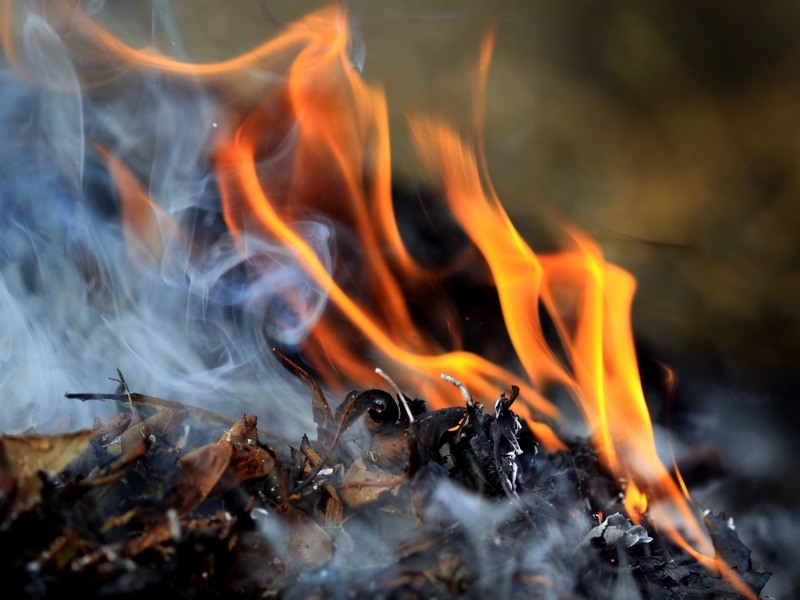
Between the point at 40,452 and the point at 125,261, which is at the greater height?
the point at 40,452

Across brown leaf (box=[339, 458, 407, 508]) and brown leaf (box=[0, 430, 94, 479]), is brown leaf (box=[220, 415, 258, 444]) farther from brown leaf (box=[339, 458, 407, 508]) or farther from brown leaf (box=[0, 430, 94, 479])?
brown leaf (box=[0, 430, 94, 479])

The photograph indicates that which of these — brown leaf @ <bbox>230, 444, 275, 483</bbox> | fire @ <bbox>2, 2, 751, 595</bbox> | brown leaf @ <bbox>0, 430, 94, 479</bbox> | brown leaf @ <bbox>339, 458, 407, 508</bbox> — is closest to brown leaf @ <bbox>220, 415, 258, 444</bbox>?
brown leaf @ <bbox>230, 444, 275, 483</bbox>

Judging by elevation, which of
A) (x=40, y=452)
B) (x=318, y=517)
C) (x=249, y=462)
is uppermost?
(x=40, y=452)

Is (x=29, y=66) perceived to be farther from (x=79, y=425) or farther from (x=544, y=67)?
(x=544, y=67)

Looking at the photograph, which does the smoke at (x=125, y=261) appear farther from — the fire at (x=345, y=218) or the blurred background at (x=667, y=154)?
the blurred background at (x=667, y=154)

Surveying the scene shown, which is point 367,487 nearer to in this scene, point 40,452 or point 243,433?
point 243,433

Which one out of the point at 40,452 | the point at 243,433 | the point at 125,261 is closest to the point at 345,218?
the point at 125,261

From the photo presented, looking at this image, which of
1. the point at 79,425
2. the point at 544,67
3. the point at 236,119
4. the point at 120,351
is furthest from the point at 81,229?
the point at 544,67
